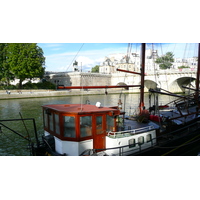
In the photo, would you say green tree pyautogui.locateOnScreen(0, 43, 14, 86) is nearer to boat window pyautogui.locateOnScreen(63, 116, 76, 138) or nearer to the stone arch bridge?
the stone arch bridge

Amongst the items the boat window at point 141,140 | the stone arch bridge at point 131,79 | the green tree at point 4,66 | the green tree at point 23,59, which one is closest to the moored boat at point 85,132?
the boat window at point 141,140

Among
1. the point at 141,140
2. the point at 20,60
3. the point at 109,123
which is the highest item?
the point at 20,60

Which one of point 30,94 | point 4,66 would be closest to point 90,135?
point 30,94

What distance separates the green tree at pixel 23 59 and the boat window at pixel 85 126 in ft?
99.9

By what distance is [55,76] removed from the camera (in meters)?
50.8

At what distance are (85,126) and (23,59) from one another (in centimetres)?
3104

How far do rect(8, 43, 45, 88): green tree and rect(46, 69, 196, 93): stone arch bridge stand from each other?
9.20 meters

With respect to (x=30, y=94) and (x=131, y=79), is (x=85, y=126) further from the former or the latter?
(x=131, y=79)

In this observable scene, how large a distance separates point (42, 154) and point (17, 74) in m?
30.2

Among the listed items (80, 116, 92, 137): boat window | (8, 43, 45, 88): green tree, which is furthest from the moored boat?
(8, 43, 45, 88): green tree

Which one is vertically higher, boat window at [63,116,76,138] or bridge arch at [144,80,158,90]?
boat window at [63,116,76,138]

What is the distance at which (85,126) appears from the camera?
6.44 metres

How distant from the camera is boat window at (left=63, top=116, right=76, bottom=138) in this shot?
6301 mm

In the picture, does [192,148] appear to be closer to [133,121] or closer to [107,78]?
[133,121]
